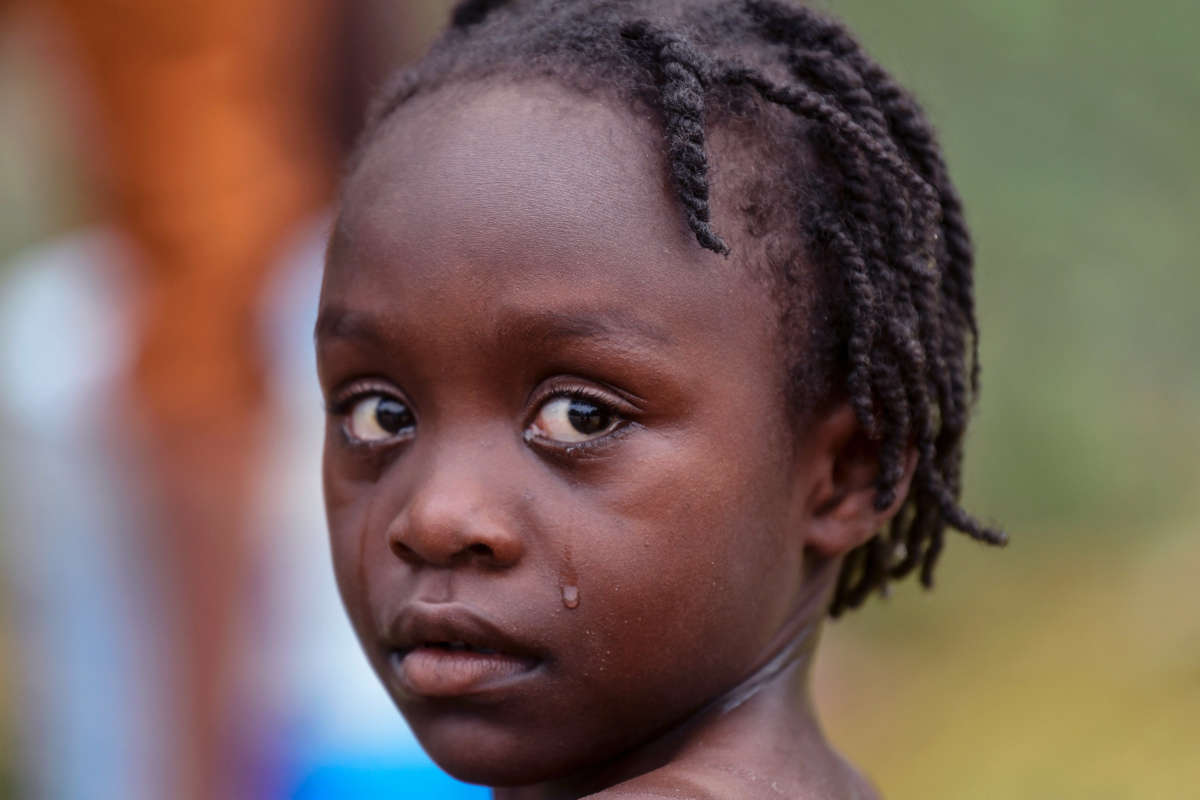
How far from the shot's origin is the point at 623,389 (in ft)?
7.02

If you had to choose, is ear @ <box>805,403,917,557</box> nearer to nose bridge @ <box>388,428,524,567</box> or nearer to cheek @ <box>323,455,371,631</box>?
nose bridge @ <box>388,428,524,567</box>

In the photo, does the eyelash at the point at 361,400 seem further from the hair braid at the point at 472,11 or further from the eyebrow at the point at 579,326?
the hair braid at the point at 472,11

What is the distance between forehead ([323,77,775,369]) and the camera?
6.93 ft

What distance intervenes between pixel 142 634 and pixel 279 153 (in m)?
1.61

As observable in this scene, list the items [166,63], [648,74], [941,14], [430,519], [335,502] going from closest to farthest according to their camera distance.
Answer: [430,519], [648,74], [335,502], [166,63], [941,14]

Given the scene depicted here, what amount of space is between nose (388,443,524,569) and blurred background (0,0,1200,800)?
214 centimetres

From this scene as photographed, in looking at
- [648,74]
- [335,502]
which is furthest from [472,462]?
[648,74]

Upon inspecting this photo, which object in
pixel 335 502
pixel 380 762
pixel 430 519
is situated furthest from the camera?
pixel 380 762

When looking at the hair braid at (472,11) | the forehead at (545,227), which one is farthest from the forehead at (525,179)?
the hair braid at (472,11)

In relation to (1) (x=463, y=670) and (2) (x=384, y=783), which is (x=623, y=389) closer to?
(1) (x=463, y=670)

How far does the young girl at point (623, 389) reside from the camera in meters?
2.11

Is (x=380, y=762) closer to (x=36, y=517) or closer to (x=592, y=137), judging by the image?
(x=36, y=517)

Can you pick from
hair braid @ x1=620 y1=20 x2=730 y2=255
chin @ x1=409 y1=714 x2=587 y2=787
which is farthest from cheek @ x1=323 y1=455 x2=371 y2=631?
hair braid @ x1=620 y1=20 x2=730 y2=255

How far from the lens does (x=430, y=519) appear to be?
209 centimetres
